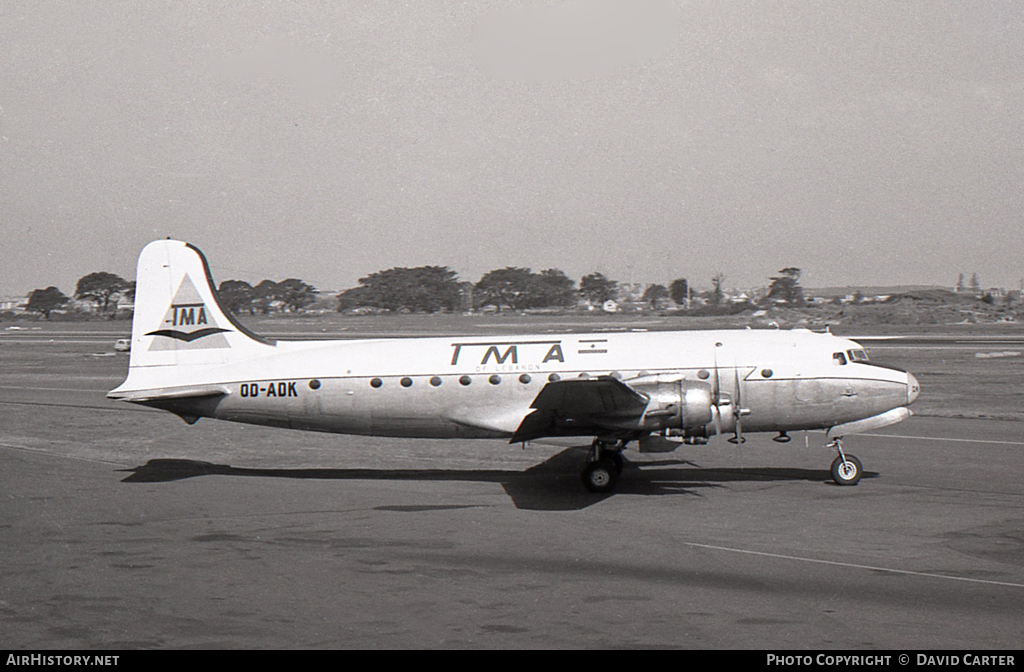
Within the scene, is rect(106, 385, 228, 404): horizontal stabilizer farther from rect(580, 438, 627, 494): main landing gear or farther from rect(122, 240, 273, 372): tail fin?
rect(580, 438, 627, 494): main landing gear

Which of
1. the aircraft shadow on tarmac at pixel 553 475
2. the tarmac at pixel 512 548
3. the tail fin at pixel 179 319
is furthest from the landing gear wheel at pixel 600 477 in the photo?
the tail fin at pixel 179 319

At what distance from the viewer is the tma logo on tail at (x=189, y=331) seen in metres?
19.8

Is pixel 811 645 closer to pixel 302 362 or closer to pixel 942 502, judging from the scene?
pixel 942 502

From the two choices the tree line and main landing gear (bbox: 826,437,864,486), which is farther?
the tree line

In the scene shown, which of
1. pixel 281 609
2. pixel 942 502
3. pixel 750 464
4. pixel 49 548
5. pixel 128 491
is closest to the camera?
pixel 281 609

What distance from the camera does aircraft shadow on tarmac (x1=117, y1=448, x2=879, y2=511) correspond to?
1778 centimetres

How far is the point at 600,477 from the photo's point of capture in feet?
57.8

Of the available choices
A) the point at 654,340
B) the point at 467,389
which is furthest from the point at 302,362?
the point at 654,340

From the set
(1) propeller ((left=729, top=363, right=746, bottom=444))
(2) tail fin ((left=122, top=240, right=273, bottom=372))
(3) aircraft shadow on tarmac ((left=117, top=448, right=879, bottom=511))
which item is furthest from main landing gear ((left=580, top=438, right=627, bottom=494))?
(2) tail fin ((left=122, top=240, right=273, bottom=372))

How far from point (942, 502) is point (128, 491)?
1693 centimetres

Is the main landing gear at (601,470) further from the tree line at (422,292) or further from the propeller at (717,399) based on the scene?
the tree line at (422,292)

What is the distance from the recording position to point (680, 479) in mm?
19219

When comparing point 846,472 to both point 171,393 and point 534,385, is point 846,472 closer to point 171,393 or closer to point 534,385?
point 534,385

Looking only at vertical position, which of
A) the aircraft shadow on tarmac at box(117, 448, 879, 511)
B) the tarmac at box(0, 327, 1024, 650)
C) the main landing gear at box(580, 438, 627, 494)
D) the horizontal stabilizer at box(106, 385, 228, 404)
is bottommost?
the aircraft shadow on tarmac at box(117, 448, 879, 511)
